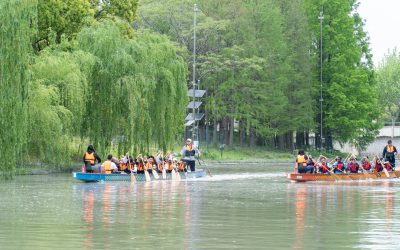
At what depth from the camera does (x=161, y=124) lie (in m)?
56.4

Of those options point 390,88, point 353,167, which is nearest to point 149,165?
point 353,167

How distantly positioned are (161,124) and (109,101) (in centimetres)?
344

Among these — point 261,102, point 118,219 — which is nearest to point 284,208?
point 118,219

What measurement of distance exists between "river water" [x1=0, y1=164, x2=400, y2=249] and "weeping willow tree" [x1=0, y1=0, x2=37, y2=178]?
1.88 meters

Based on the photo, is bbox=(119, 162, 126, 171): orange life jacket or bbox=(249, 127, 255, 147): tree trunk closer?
bbox=(119, 162, 126, 171): orange life jacket

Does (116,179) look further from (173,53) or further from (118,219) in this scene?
(118,219)

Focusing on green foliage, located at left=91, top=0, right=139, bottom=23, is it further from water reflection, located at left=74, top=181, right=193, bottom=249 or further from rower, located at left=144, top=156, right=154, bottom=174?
water reflection, located at left=74, top=181, right=193, bottom=249

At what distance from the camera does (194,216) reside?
29.0 m

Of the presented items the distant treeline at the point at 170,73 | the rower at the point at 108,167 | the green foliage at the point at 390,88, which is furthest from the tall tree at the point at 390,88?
the rower at the point at 108,167

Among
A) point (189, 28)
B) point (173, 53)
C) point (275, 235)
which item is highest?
point (189, 28)

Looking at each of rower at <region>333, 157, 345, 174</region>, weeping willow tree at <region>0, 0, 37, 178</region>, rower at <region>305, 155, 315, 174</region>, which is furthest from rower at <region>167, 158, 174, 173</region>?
weeping willow tree at <region>0, 0, 37, 178</region>

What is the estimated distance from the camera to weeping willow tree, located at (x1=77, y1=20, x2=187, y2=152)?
54281mm

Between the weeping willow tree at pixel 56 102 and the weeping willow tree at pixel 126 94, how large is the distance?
124 cm

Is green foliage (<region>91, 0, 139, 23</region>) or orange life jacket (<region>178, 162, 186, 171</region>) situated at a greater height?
green foliage (<region>91, 0, 139, 23</region>)
